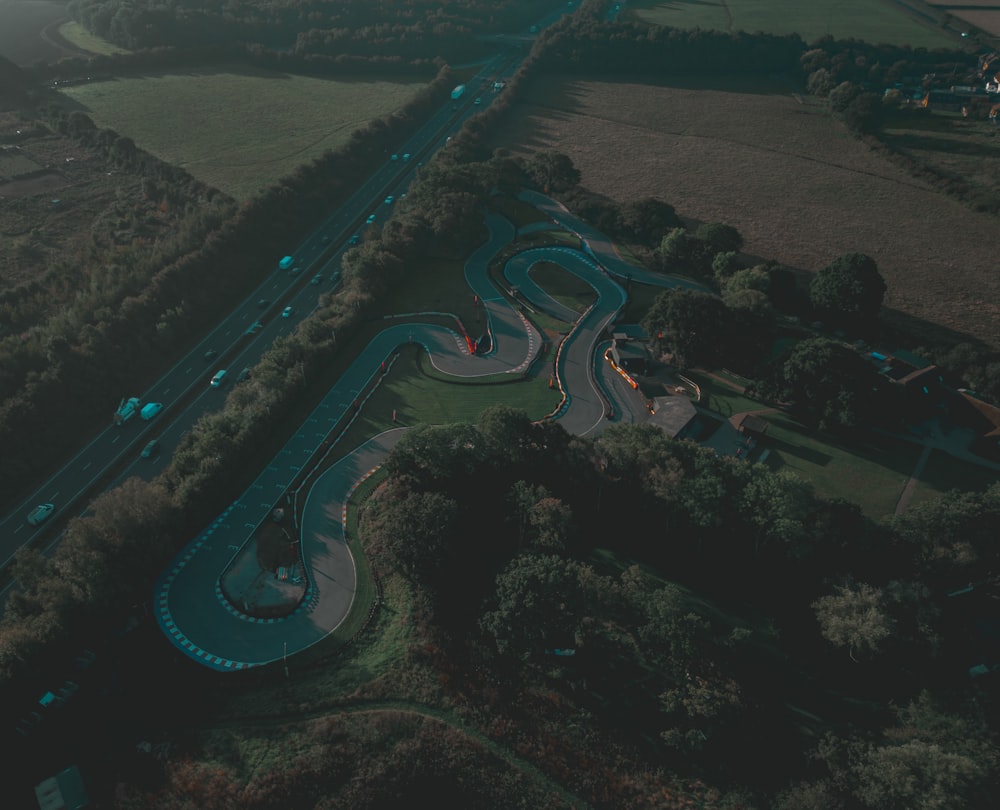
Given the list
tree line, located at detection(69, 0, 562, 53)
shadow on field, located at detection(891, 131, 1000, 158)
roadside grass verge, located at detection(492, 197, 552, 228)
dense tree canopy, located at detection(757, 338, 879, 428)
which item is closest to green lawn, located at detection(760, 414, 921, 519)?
dense tree canopy, located at detection(757, 338, 879, 428)

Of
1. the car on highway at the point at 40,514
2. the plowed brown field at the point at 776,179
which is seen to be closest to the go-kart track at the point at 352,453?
the car on highway at the point at 40,514

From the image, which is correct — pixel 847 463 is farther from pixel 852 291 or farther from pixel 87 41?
pixel 87 41

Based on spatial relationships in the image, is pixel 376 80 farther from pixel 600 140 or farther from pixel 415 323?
pixel 415 323

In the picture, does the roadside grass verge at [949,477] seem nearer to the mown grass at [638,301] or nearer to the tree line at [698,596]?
the tree line at [698,596]

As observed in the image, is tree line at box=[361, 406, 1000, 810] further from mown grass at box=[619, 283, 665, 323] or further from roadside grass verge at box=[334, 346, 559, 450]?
mown grass at box=[619, 283, 665, 323]

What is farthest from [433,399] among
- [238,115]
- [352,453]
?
[238,115]

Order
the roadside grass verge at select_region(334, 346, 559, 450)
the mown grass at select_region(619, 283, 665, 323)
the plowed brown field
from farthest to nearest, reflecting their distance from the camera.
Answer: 1. the plowed brown field
2. the mown grass at select_region(619, 283, 665, 323)
3. the roadside grass verge at select_region(334, 346, 559, 450)
